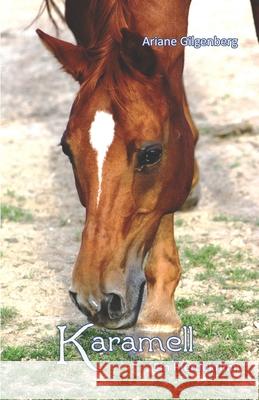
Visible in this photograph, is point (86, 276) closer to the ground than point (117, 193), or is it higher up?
closer to the ground

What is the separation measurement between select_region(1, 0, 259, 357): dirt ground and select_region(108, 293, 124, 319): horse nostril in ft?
3.42

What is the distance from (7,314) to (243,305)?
44.5 inches

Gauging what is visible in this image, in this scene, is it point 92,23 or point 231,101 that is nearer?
point 92,23

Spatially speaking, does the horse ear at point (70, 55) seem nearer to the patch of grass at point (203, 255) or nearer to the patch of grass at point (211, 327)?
the patch of grass at point (211, 327)

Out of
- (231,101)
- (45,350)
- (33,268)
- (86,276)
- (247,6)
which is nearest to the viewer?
(86,276)

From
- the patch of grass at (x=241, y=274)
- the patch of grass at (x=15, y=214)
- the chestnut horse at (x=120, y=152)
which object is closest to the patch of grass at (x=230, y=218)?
the patch of grass at (x=241, y=274)

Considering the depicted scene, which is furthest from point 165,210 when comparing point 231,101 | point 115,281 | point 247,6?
point 247,6

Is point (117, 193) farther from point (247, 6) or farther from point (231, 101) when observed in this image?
point (247, 6)

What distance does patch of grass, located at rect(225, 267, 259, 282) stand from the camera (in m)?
5.20

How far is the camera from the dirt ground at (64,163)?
16.9 ft

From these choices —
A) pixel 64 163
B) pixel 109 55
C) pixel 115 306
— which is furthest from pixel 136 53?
pixel 64 163

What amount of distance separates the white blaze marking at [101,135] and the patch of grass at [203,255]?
1.99 meters

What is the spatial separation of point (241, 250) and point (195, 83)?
328 cm

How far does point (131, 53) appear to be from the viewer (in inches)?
143
